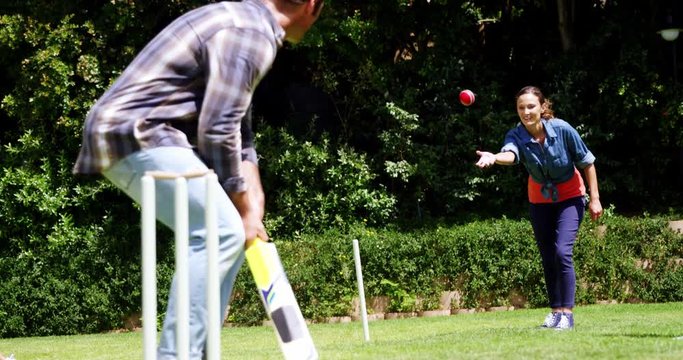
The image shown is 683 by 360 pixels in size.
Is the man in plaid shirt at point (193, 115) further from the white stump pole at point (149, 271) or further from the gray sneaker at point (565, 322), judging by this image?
the gray sneaker at point (565, 322)

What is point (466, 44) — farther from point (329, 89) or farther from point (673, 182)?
point (673, 182)

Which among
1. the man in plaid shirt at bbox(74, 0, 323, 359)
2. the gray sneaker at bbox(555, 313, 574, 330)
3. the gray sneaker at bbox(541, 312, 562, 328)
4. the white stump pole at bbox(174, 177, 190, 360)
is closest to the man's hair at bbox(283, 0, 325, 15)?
the man in plaid shirt at bbox(74, 0, 323, 359)

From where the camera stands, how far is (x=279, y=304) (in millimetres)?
3764

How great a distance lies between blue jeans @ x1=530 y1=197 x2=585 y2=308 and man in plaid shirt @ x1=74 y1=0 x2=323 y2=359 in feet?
13.2

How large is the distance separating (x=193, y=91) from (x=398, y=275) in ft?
30.0

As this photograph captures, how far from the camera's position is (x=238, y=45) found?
338 cm

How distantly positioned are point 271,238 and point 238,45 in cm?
1065

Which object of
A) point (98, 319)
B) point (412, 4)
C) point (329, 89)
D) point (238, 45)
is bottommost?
point (98, 319)

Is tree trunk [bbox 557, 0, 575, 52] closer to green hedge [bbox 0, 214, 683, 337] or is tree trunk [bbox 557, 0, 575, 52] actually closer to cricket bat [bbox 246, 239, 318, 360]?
green hedge [bbox 0, 214, 683, 337]

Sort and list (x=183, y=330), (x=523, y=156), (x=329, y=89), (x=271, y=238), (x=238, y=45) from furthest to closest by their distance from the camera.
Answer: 1. (x=329, y=89)
2. (x=271, y=238)
3. (x=523, y=156)
4. (x=238, y=45)
5. (x=183, y=330)

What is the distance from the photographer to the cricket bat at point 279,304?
372cm

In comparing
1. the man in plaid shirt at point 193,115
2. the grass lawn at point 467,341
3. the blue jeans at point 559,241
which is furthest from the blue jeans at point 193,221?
the blue jeans at point 559,241

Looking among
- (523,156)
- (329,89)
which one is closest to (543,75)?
(329,89)

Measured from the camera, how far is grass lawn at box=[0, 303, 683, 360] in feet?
15.0
